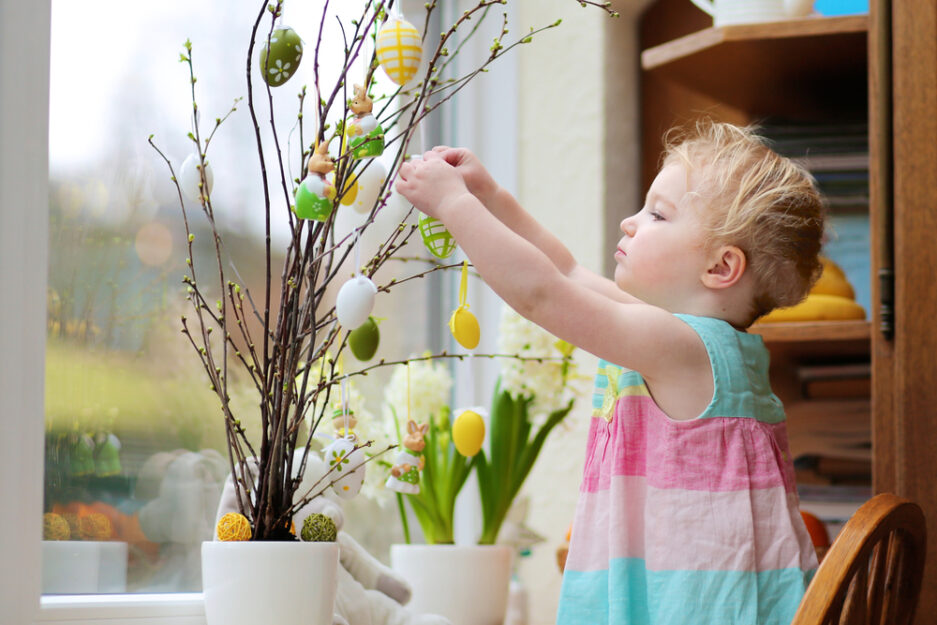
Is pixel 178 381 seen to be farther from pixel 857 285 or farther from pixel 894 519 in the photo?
pixel 857 285

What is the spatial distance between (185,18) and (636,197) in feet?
2.81

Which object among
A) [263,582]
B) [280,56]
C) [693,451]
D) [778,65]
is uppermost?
[778,65]

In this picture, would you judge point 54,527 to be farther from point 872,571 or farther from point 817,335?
point 817,335

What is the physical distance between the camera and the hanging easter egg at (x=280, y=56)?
34.0 inches

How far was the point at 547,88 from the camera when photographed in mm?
1813

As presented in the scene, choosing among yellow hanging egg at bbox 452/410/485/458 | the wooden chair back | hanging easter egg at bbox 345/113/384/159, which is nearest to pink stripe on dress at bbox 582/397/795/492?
the wooden chair back

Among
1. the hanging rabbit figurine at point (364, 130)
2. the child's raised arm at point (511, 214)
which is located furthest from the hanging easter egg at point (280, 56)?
the child's raised arm at point (511, 214)

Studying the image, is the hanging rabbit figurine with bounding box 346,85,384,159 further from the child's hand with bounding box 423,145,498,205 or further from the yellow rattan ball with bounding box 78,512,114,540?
the yellow rattan ball with bounding box 78,512,114,540

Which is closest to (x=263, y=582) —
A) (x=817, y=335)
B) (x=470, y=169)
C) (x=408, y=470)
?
(x=408, y=470)

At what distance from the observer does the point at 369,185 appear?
3.26ft

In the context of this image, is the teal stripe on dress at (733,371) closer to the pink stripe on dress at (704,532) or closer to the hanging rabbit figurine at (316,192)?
the pink stripe on dress at (704,532)

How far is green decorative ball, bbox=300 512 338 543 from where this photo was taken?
0.96 meters

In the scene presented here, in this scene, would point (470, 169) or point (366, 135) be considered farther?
point (470, 169)

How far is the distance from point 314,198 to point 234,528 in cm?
31
